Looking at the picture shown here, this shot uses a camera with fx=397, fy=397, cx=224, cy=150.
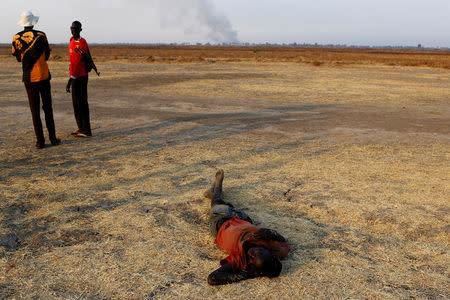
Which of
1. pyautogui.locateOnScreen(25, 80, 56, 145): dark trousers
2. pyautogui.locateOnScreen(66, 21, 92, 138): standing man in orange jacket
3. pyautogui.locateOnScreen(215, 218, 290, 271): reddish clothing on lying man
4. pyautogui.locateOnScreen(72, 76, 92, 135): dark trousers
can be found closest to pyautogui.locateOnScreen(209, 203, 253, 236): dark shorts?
pyautogui.locateOnScreen(215, 218, 290, 271): reddish clothing on lying man

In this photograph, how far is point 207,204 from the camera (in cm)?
454

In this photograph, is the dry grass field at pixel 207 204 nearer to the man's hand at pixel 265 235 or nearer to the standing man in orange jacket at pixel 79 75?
the man's hand at pixel 265 235

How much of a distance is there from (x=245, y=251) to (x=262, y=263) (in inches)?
7.8

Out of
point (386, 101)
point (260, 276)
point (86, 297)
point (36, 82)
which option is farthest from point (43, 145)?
point (386, 101)

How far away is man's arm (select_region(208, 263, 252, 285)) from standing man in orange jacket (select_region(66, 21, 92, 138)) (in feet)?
17.3

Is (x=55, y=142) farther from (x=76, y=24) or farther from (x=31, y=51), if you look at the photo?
(x=76, y=24)

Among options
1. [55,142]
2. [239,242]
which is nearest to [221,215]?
[239,242]

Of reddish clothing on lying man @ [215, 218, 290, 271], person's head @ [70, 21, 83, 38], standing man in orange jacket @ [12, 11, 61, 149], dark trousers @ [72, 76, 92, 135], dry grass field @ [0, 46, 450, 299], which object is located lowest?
dry grass field @ [0, 46, 450, 299]

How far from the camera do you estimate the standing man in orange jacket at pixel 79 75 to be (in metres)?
7.08

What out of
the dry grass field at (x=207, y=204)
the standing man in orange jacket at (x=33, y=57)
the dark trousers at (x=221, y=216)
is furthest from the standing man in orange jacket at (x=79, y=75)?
the dark trousers at (x=221, y=216)

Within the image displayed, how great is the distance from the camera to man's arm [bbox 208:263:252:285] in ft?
9.67

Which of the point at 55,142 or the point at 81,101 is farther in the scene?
the point at 81,101

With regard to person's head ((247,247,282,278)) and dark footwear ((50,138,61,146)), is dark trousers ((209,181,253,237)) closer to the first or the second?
person's head ((247,247,282,278))

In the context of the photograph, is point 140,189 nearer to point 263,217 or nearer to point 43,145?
point 263,217
